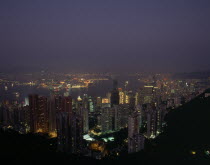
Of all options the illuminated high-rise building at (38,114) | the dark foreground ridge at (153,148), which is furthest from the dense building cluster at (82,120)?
the dark foreground ridge at (153,148)

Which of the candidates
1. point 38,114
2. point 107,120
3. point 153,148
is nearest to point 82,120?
point 107,120

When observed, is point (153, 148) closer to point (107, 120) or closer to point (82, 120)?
point (82, 120)

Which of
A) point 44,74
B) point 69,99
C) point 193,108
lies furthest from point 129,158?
point 44,74

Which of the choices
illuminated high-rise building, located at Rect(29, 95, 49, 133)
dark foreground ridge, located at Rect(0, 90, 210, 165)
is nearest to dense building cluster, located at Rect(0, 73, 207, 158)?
illuminated high-rise building, located at Rect(29, 95, 49, 133)

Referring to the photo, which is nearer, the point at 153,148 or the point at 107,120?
the point at 153,148

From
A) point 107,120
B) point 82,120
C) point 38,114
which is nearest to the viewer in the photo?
point 82,120

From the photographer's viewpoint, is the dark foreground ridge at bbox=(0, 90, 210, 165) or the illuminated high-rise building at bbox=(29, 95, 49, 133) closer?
the dark foreground ridge at bbox=(0, 90, 210, 165)

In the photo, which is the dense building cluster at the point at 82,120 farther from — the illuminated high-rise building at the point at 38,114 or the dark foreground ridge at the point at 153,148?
the dark foreground ridge at the point at 153,148

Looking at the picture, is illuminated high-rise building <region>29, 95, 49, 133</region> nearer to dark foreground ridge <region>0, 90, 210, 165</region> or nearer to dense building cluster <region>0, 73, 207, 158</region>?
dense building cluster <region>0, 73, 207, 158</region>

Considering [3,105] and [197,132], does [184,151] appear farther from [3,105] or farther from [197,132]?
[3,105]
